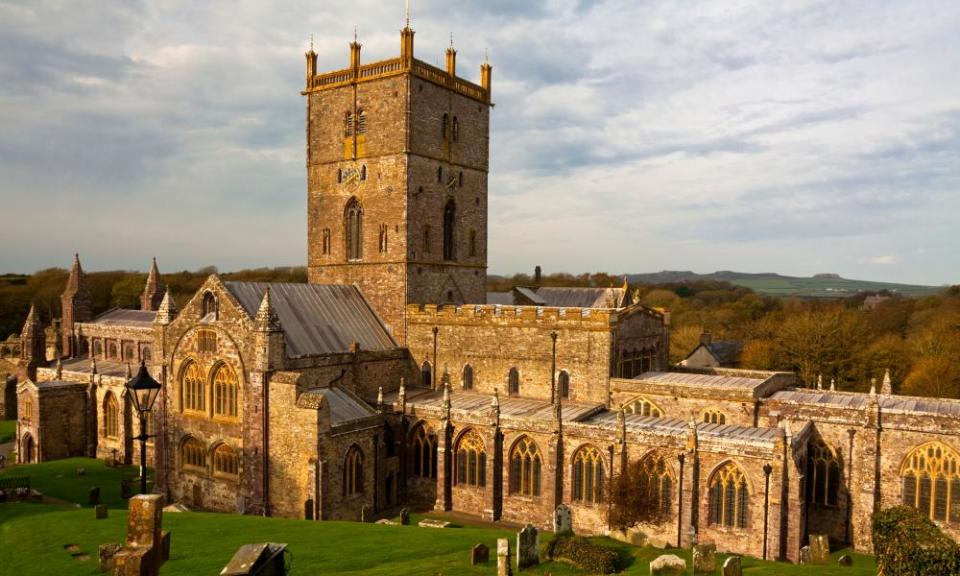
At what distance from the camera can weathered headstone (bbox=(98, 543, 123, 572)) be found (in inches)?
811

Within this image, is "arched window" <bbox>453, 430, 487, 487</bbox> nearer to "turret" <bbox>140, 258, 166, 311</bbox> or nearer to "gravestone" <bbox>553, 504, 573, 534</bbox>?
"gravestone" <bbox>553, 504, 573, 534</bbox>

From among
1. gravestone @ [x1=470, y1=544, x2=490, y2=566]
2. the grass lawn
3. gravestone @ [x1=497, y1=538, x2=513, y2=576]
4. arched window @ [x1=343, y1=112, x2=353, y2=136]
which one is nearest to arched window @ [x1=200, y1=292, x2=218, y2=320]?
the grass lawn

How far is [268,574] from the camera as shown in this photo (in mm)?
9195

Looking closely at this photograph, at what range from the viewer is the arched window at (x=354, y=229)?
132 feet

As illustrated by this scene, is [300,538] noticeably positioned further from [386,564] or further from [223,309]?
[223,309]

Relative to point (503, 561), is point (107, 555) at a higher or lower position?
lower

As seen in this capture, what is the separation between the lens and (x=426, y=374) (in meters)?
38.3

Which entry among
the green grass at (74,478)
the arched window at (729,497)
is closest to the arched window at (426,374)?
the green grass at (74,478)

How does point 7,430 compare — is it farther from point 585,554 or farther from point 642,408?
point 585,554

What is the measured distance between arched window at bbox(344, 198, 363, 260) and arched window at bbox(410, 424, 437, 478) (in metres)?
12.1

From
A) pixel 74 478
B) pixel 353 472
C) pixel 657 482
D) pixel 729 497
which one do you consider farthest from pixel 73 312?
pixel 729 497

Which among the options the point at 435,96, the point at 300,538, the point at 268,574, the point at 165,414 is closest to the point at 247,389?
the point at 165,414

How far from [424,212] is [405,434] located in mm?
13239

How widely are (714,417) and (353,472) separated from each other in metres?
17.6
